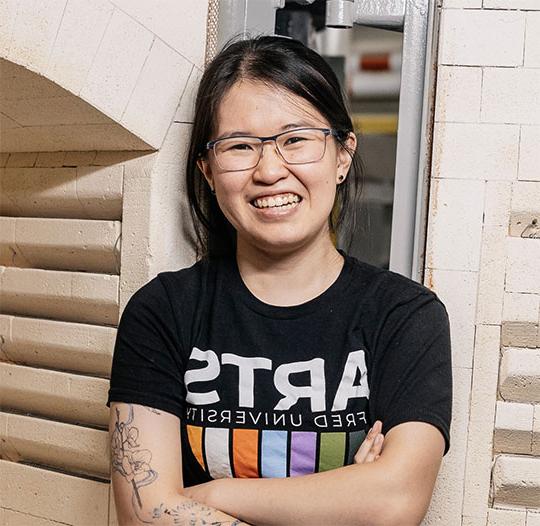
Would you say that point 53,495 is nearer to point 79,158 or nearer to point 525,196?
point 79,158

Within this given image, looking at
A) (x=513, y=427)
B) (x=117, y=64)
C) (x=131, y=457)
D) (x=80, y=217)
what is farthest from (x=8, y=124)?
(x=513, y=427)

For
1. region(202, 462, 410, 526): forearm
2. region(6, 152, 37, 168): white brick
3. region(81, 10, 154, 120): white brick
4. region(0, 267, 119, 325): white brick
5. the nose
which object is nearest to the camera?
region(202, 462, 410, 526): forearm

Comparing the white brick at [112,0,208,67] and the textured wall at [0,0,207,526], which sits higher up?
the white brick at [112,0,208,67]

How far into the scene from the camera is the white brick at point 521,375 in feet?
5.49

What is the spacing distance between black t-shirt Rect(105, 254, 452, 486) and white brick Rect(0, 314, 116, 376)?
249 millimetres

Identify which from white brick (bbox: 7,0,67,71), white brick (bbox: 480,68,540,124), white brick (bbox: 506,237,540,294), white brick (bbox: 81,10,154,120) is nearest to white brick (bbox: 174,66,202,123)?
white brick (bbox: 81,10,154,120)

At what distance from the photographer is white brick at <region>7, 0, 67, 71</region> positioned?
1463 millimetres

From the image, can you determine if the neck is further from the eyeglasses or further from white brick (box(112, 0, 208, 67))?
white brick (box(112, 0, 208, 67))

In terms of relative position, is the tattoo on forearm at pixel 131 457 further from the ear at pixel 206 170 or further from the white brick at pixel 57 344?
the ear at pixel 206 170

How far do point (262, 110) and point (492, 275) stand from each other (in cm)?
57

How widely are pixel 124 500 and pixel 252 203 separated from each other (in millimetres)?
584

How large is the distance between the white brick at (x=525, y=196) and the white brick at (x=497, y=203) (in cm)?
1

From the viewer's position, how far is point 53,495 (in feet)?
6.28

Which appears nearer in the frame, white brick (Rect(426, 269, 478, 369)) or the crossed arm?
the crossed arm
